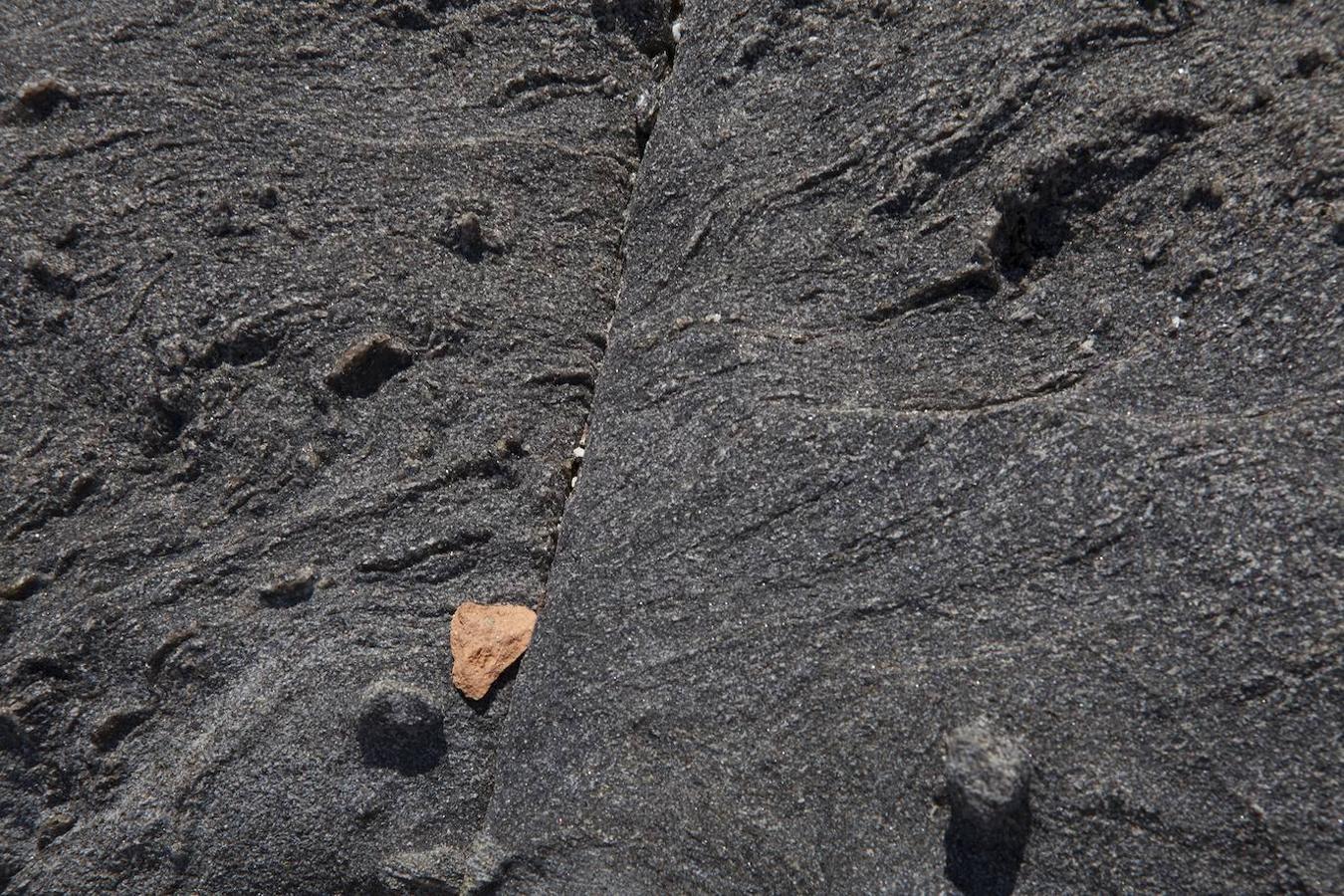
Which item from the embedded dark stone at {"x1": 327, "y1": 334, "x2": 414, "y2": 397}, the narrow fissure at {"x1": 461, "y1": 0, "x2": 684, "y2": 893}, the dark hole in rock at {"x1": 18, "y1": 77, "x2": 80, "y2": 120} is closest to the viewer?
the narrow fissure at {"x1": 461, "y1": 0, "x2": 684, "y2": 893}

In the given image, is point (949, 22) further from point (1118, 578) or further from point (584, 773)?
point (584, 773)

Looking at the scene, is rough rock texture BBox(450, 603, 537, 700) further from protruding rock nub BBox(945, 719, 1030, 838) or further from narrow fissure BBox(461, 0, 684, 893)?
protruding rock nub BBox(945, 719, 1030, 838)

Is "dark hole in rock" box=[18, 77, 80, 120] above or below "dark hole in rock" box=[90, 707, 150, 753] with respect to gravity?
above

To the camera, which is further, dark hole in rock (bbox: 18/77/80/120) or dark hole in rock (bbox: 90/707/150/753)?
dark hole in rock (bbox: 18/77/80/120)

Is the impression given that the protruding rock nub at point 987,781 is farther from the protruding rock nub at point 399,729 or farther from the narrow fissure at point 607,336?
the protruding rock nub at point 399,729

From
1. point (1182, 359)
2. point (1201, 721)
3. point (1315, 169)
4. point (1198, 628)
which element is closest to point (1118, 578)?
point (1198, 628)

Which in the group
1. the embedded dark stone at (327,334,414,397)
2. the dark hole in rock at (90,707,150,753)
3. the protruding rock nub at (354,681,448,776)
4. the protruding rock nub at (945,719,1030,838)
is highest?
the embedded dark stone at (327,334,414,397)

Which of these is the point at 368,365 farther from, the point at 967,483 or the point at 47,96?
the point at 967,483

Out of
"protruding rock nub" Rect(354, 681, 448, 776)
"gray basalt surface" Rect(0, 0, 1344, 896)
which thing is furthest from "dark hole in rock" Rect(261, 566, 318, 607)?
"protruding rock nub" Rect(354, 681, 448, 776)

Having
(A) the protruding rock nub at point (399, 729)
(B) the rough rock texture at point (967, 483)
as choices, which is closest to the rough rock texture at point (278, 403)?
(A) the protruding rock nub at point (399, 729)
